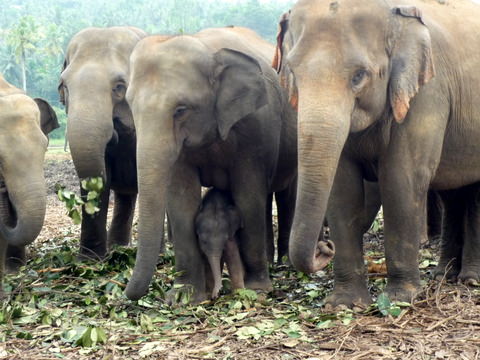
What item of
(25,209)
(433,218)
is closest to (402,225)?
(25,209)

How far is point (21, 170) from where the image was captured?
16.3 ft

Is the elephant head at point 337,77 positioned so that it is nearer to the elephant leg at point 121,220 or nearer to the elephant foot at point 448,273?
the elephant foot at point 448,273

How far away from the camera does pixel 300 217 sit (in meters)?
3.93

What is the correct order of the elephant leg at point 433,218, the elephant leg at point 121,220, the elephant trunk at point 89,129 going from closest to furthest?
1. the elephant trunk at point 89,129
2. the elephant leg at point 433,218
3. the elephant leg at point 121,220

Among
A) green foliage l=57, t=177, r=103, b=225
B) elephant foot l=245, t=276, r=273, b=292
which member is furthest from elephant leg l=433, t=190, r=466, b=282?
green foliage l=57, t=177, r=103, b=225

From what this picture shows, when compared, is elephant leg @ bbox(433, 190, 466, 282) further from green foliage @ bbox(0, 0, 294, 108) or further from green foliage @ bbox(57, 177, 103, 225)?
green foliage @ bbox(0, 0, 294, 108)

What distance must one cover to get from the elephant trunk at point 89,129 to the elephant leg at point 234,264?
1.44 meters

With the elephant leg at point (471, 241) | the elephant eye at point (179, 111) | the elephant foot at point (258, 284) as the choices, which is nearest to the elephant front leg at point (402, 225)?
the elephant leg at point (471, 241)

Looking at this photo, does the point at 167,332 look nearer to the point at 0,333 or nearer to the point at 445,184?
the point at 0,333

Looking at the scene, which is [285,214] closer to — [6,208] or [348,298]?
[348,298]

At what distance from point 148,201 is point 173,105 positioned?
0.56m

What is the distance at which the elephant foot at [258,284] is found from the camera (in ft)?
17.6

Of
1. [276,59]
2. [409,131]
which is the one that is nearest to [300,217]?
[409,131]

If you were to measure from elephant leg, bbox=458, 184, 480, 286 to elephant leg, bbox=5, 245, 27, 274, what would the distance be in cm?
316
